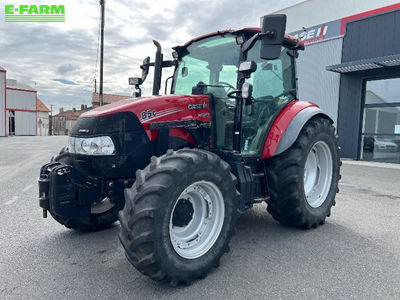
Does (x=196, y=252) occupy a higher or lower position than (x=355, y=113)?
lower

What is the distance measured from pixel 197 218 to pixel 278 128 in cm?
145

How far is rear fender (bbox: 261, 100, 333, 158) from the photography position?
353 centimetres

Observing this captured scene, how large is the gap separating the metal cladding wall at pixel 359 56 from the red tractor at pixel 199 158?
9.35 m

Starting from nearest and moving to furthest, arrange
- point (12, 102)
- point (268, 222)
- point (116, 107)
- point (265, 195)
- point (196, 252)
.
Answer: point (196, 252) → point (116, 107) → point (265, 195) → point (268, 222) → point (12, 102)

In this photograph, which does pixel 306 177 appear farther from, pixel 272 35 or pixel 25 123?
pixel 25 123

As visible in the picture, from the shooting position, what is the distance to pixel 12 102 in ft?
117

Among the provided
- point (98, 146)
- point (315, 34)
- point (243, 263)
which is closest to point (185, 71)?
point (98, 146)

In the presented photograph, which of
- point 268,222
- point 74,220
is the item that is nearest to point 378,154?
point 268,222

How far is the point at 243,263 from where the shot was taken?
2902mm

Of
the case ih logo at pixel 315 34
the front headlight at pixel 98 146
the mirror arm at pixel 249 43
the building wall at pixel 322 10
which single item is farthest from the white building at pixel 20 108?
the mirror arm at pixel 249 43

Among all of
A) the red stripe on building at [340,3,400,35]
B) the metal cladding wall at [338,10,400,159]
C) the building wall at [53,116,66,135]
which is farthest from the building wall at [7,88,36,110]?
the metal cladding wall at [338,10,400,159]

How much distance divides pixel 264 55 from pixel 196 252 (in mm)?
1869

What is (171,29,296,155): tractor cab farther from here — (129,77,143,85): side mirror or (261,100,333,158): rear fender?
(129,77,143,85): side mirror

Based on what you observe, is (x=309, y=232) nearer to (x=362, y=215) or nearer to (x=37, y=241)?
(x=362, y=215)
